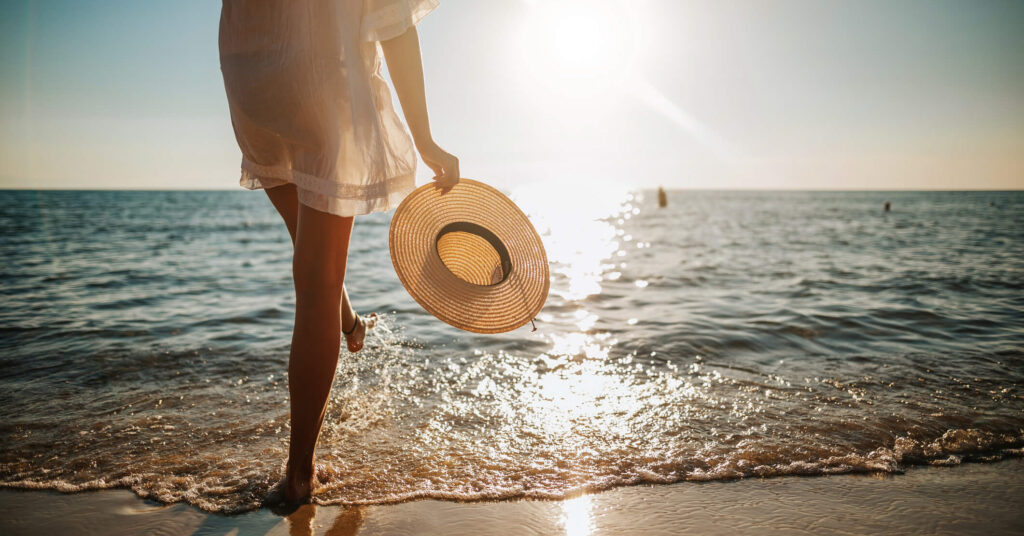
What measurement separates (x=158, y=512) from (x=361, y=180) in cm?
131

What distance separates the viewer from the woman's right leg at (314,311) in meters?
1.57

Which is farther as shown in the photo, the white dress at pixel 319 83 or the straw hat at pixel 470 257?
the straw hat at pixel 470 257

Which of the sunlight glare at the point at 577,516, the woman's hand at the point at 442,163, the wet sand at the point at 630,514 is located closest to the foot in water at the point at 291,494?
the wet sand at the point at 630,514

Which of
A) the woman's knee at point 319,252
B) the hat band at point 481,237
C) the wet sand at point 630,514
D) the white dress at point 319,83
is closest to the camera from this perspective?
the white dress at point 319,83

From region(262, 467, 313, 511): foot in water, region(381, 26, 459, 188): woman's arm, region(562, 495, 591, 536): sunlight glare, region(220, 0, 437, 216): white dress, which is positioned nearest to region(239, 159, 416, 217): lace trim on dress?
region(220, 0, 437, 216): white dress

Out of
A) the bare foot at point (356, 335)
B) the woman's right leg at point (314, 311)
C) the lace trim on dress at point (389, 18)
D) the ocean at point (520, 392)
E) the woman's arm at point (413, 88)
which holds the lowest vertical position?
the ocean at point (520, 392)

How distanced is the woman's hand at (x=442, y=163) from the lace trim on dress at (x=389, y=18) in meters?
0.35

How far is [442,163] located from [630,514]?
4.33 feet

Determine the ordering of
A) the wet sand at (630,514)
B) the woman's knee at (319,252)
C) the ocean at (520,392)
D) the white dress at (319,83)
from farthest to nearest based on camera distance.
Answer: the ocean at (520,392) < the wet sand at (630,514) < the woman's knee at (319,252) < the white dress at (319,83)

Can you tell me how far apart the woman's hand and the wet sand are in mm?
1113

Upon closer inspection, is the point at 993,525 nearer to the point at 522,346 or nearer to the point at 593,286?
the point at 522,346

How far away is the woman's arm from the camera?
1.55 metres

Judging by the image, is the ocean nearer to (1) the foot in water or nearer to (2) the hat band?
(1) the foot in water

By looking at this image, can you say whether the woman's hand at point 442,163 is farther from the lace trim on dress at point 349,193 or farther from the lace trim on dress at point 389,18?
the lace trim on dress at point 389,18
